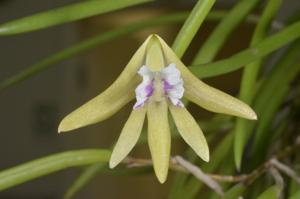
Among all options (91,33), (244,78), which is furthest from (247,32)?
(244,78)

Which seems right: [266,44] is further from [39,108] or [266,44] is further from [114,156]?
[39,108]

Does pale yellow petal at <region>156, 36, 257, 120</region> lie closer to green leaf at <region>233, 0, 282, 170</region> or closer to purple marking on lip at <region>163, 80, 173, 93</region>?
purple marking on lip at <region>163, 80, 173, 93</region>

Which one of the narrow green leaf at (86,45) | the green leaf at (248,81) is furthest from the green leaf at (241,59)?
the narrow green leaf at (86,45)

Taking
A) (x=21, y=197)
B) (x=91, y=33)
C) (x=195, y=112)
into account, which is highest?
(x=91, y=33)

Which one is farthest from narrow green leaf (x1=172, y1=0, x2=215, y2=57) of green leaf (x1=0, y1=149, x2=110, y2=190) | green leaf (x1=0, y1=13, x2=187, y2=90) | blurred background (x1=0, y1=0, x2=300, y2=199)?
blurred background (x1=0, y1=0, x2=300, y2=199)

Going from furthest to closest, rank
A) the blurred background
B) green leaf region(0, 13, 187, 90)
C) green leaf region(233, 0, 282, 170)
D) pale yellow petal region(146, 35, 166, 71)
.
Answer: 1. the blurred background
2. green leaf region(0, 13, 187, 90)
3. green leaf region(233, 0, 282, 170)
4. pale yellow petal region(146, 35, 166, 71)

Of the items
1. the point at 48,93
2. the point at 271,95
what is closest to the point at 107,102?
the point at 271,95

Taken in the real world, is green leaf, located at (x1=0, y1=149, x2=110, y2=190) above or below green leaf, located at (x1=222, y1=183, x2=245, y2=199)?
above
